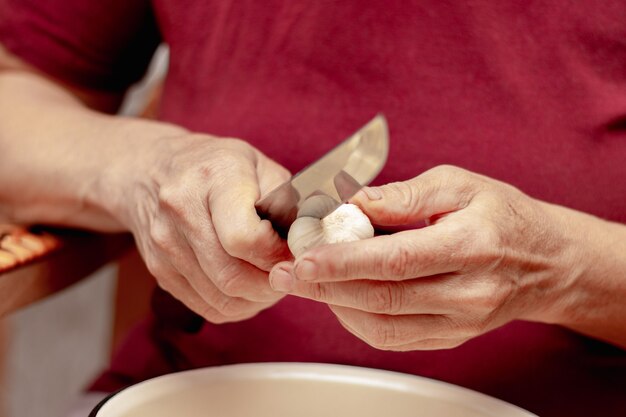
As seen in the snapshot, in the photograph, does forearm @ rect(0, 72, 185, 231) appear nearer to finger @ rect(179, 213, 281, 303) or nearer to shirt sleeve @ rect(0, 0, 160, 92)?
shirt sleeve @ rect(0, 0, 160, 92)

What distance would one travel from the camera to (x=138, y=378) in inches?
34.5

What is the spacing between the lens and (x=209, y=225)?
57 cm

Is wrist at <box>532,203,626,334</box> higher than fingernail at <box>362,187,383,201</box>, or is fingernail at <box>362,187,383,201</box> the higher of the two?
fingernail at <box>362,187,383,201</box>

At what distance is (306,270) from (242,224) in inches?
2.7

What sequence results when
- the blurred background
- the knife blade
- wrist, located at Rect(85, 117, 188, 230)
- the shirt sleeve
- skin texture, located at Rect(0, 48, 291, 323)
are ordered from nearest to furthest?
the knife blade < skin texture, located at Rect(0, 48, 291, 323) < wrist, located at Rect(85, 117, 188, 230) < the shirt sleeve < the blurred background

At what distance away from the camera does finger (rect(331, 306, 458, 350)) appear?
54 cm

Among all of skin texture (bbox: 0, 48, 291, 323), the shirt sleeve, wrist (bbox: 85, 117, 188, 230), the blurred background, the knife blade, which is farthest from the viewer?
the blurred background

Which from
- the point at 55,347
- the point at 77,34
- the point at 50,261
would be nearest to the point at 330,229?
the point at 50,261

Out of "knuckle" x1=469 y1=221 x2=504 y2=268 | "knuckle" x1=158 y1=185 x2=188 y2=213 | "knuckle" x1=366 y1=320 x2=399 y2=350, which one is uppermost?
"knuckle" x1=469 y1=221 x2=504 y2=268

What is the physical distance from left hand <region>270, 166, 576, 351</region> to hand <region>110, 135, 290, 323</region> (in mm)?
40

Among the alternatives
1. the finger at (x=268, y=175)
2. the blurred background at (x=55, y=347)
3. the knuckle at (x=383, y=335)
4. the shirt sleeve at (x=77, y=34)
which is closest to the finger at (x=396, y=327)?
the knuckle at (x=383, y=335)

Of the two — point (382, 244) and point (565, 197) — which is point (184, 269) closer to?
point (382, 244)

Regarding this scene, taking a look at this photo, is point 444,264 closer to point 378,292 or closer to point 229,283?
point 378,292

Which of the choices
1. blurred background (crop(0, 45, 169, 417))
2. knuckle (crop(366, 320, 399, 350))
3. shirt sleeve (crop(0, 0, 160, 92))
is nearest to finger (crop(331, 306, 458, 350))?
knuckle (crop(366, 320, 399, 350))
